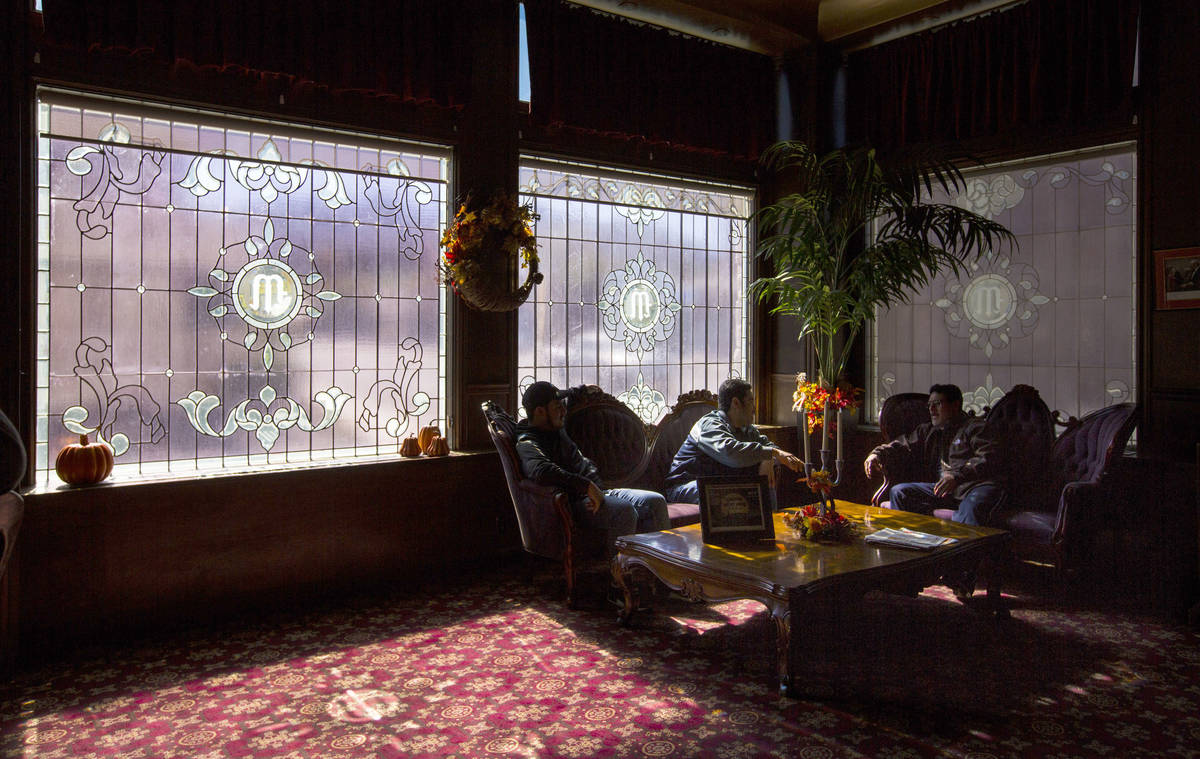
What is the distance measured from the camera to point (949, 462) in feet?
16.3

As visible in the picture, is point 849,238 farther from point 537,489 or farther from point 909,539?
point 537,489

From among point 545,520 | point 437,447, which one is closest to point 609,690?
point 545,520

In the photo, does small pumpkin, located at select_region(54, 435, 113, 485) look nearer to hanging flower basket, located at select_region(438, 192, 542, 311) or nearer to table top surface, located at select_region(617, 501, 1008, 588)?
hanging flower basket, located at select_region(438, 192, 542, 311)

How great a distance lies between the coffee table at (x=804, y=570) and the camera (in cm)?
317

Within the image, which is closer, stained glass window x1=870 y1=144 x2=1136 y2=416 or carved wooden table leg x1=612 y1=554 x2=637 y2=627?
carved wooden table leg x1=612 y1=554 x2=637 y2=627

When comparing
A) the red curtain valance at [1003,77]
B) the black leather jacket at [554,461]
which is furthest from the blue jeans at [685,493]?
the red curtain valance at [1003,77]

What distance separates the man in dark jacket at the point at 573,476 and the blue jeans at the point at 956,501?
1443 millimetres

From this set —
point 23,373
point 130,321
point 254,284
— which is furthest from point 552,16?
point 23,373

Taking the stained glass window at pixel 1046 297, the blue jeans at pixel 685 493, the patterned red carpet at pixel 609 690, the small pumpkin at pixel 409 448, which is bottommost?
the patterned red carpet at pixel 609 690

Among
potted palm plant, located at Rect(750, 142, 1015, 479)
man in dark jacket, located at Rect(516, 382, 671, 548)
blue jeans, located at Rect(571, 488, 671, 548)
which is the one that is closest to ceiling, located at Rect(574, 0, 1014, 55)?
potted palm plant, located at Rect(750, 142, 1015, 479)

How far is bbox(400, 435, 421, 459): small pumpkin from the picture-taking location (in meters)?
4.77

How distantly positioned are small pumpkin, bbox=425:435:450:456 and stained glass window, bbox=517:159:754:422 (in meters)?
0.73

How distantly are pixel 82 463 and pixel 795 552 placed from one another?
3.15m

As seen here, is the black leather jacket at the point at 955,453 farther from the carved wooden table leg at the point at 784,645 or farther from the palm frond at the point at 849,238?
the carved wooden table leg at the point at 784,645
